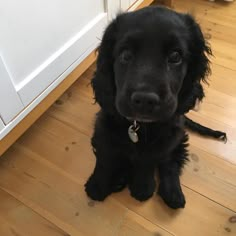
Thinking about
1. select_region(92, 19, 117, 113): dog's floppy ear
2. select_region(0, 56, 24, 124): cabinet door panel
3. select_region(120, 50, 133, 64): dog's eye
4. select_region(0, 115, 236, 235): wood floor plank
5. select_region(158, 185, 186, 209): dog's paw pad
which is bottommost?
select_region(0, 115, 236, 235): wood floor plank

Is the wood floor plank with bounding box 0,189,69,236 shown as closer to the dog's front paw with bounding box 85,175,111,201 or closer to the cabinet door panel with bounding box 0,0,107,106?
the dog's front paw with bounding box 85,175,111,201

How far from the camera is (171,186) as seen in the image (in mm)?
1233

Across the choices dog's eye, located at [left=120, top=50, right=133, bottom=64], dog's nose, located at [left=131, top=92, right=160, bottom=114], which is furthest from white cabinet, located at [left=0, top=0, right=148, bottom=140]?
dog's nose, located at [left=131, top=92, right=160, bottom=114]

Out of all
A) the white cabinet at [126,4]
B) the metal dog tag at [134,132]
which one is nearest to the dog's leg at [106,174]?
the metal dog tag at [134,132]

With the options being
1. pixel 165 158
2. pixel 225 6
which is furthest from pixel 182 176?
pixel 225 6

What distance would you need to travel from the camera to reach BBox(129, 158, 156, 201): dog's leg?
1187 mm

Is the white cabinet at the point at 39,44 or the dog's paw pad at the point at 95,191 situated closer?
the white cabinet at the point at 39,44

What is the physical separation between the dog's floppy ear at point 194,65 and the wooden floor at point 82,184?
371 millimetres

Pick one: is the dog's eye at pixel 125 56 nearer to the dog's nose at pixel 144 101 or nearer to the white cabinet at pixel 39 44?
the dog's nose at pixel 144 101

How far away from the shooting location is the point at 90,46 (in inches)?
58.4

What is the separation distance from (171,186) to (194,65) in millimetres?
500

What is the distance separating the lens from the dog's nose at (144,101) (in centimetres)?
80

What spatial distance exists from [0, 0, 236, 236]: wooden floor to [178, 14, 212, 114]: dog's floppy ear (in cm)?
37

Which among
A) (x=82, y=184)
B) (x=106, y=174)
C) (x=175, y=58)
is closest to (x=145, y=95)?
(x=175, y=58)
